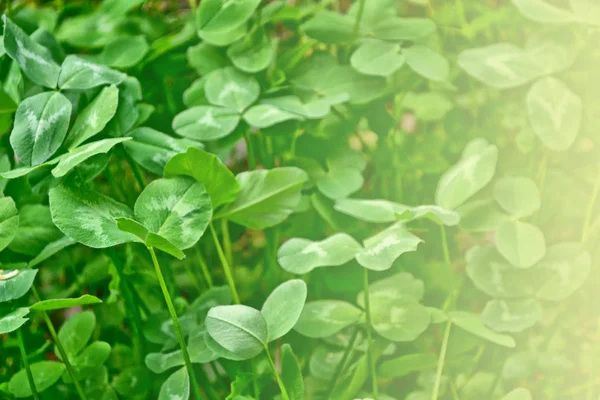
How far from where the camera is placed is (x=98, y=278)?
0.63 metres

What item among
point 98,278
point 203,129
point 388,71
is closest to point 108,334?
point 98,278

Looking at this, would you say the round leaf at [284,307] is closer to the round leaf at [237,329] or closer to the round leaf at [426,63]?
the round leaf at [237,329]

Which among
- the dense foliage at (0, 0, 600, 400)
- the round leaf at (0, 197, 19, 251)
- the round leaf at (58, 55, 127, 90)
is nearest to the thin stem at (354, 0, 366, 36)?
the dense foliage at (0, 0, 600, 400)

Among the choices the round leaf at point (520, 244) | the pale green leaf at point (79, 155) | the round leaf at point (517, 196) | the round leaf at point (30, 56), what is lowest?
the round leaf at point (520, 244)

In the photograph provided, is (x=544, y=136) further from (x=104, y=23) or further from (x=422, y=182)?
(x=104, y=23)

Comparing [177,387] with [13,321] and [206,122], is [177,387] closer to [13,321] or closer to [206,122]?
[13,321]

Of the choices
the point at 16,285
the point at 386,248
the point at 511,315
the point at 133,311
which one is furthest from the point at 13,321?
the point at 511,315

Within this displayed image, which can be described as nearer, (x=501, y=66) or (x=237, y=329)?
(x=237, y=329)

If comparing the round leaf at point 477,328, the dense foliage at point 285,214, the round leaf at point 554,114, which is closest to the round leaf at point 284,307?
the dense foliage at point 285,214

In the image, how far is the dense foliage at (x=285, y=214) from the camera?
45 cm

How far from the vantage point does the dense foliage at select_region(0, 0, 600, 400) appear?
1.47 ft

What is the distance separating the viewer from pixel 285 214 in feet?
1.69

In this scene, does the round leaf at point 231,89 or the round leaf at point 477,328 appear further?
the round leaf at point 231,89

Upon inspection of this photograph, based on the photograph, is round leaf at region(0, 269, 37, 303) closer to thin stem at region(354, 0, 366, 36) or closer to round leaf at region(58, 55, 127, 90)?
round leaf at region(58, 55, 127, 90)
